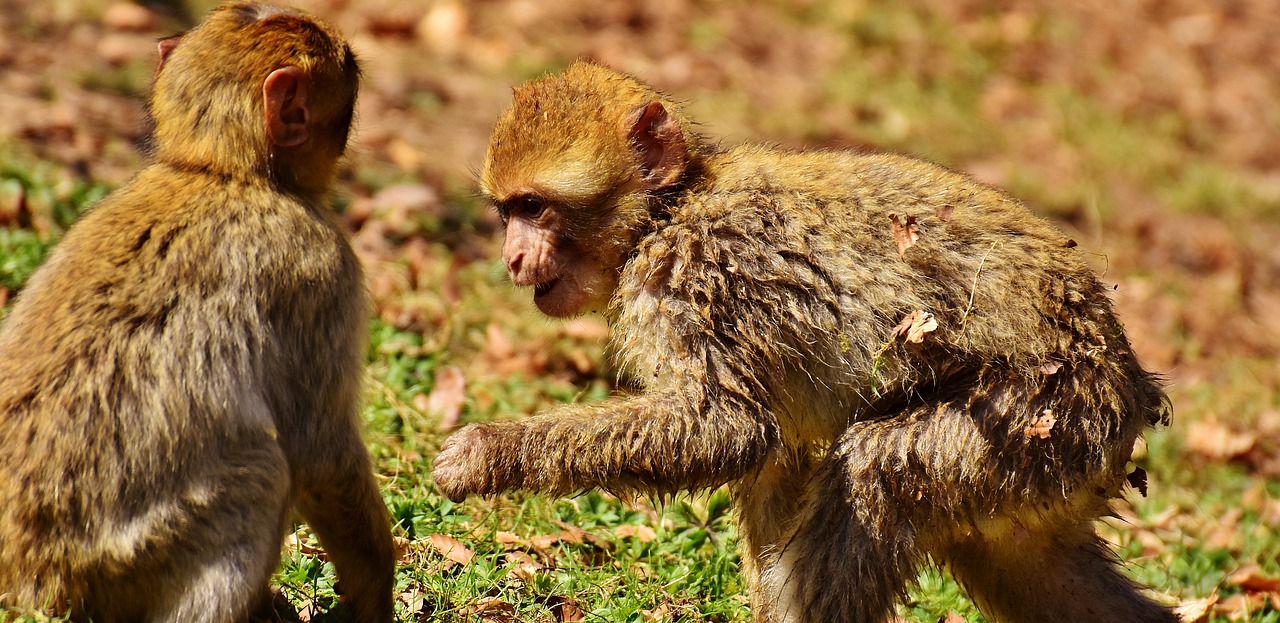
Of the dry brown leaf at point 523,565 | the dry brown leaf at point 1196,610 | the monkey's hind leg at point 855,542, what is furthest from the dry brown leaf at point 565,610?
the dry brown leaf at point 1196,610

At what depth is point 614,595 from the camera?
419 cm

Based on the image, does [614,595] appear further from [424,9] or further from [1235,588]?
[424,9]

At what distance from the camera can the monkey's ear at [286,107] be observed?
356cm

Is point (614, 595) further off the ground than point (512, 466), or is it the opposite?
point (512, 466)

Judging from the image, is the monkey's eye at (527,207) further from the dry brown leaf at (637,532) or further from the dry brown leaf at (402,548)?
the dry brown leaf at (637,532)

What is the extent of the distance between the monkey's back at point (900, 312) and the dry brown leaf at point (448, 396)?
1.34m

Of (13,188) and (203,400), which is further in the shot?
(13,188)

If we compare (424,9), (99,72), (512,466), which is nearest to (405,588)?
(512,466)

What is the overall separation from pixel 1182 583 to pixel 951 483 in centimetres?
198

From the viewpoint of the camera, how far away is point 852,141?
29.0 feet

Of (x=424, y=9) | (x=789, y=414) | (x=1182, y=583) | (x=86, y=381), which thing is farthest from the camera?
(x=424, y=9)

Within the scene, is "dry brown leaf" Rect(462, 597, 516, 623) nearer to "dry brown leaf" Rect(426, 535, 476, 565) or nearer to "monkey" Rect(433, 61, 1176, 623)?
"dry brown leaf" Rect(426, 535, 476, 565)

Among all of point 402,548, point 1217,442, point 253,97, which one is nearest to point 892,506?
point 402,548

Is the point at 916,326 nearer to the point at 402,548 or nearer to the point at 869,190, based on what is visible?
the point at 869,190
